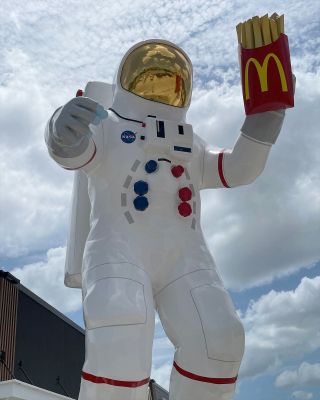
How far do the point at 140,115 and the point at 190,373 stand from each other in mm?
1921

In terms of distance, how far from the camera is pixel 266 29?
191 inches

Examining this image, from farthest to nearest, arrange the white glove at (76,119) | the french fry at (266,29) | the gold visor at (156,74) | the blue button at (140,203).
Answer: the gold visor at (156,74) < the french fry at (266,29) < the blue button at (140,203) < the white glove at (76,119)

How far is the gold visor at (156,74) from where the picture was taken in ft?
16.4

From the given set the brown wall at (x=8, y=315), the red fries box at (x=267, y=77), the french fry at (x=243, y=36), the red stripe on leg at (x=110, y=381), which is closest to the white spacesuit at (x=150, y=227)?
the red stripe on leg at (x=110, y=381)

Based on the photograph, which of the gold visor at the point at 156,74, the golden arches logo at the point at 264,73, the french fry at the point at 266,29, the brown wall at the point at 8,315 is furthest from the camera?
the brown wall at the point at 8,315

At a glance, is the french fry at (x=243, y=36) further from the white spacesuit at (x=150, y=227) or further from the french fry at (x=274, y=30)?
the white spacesuit at (x=150, y=227)

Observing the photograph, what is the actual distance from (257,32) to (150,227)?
5.48 feet

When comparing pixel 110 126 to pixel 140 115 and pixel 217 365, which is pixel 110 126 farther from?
pixel 217 365

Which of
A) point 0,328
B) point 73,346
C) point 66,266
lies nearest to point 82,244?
point 66,266

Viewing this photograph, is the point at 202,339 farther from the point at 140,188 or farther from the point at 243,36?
the point at 243,36

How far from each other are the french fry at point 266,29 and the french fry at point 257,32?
1.1 inches

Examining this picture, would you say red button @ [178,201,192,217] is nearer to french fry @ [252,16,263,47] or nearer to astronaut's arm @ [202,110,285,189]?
astronaut's arm @ [202,110,285,189]

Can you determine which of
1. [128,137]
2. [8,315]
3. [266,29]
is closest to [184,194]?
[128,137]

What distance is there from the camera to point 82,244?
204 inches
